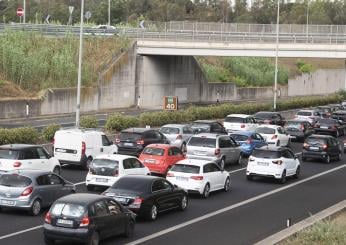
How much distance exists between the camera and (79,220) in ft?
54.1

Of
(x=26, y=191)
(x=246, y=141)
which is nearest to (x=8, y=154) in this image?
(x=26, y=191)

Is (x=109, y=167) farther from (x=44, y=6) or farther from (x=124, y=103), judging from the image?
(x=44, y=6)

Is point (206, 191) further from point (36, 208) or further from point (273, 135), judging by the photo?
point (273, 135)

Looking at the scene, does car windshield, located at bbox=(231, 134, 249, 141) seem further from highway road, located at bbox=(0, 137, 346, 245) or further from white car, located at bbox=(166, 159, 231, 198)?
white car, located at bbox=(166, 159, 231, 198)

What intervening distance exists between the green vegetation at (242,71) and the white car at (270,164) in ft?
171

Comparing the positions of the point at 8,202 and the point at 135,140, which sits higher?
the point at 135,140

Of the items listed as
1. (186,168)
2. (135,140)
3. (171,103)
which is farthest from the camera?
(171,103)

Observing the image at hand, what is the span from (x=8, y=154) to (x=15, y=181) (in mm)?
4665

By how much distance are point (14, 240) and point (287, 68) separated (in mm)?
90736

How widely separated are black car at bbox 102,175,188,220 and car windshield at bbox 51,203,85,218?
139 inches

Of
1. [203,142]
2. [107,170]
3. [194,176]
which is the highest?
[203,142]

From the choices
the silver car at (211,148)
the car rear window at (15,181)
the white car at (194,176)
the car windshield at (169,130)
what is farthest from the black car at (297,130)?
the car rear window at (15,181)

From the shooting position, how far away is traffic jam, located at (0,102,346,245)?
17.0 meters

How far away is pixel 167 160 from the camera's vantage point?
29.4 meters
